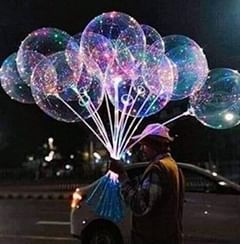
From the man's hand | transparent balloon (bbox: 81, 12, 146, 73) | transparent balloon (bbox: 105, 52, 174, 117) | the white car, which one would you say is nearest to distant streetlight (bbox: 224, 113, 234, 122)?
the white car

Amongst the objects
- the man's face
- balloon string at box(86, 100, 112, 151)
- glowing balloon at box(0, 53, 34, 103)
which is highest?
glowing balloon at box(0, 53, 34, 103)

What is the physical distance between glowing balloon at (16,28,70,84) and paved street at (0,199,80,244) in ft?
14.1

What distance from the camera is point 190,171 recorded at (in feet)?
31.4

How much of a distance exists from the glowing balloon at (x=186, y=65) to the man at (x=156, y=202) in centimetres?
358

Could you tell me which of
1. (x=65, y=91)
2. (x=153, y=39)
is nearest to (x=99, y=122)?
(x=65, y=91)

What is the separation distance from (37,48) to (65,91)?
1097 mm

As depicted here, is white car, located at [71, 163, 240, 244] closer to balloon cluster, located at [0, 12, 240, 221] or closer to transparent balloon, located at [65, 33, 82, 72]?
balloon cluster, located at [0, 12, 240, 221]

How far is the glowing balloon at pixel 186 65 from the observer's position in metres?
8.05

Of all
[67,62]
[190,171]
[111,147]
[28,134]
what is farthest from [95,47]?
[28,134]

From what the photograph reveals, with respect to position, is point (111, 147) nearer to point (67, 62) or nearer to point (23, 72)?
point (67, 62)

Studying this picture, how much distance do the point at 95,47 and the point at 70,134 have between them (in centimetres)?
5386

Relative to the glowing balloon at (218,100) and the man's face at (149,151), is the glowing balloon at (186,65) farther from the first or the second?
the man's face at (149,151)

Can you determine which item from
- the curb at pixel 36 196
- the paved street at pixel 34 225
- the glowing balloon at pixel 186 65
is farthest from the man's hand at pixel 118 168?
the curb at pixel 36 196

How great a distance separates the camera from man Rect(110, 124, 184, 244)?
4398mm
